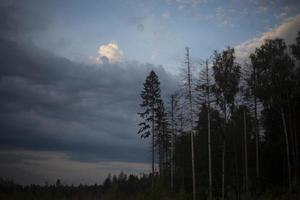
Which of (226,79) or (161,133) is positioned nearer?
(226,79)

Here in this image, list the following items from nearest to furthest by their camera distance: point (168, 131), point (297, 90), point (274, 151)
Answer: point (297, 90) < point (274, 151) < point (168, 131)

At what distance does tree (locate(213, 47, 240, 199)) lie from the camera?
3659 centimetres

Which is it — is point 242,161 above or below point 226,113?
below

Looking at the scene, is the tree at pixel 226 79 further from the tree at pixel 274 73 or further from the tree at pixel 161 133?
the tree at pixel 161 133

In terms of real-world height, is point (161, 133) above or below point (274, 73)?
below

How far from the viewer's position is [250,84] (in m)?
37.3

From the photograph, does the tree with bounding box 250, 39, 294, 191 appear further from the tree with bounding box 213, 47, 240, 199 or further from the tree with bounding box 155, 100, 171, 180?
the tree with bounding box 155, 100, 171, 180

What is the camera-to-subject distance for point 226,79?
3684 centimetres

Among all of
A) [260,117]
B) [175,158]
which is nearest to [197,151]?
[175,158]

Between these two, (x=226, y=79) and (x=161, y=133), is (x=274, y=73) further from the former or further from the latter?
(x=161, y=133)

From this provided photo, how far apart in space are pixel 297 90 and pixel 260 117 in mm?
6553

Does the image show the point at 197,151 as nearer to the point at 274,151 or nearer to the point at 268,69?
the point at 274,151

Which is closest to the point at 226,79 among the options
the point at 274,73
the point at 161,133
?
the point at 274,73

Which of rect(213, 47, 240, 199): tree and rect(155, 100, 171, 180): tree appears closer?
rect(213, 47, 240, 199): tree
